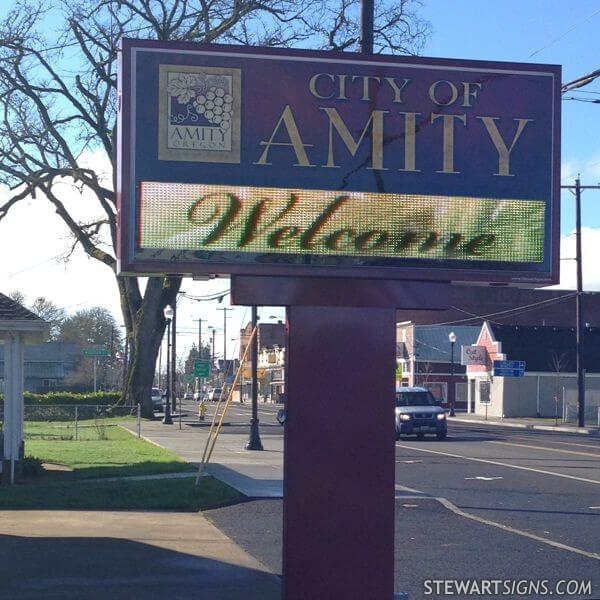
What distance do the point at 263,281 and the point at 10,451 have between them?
1139 cm

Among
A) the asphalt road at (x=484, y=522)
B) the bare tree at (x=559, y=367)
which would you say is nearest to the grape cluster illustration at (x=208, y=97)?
the asphalt road at (x=484, y=522)

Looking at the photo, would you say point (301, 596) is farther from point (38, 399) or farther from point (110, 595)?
point (38, 399)

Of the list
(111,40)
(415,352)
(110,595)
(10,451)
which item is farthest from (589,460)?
(415,352)

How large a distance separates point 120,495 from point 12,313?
4.58 meters

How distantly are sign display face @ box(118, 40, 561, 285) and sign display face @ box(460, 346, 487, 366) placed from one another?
60959 millimetres

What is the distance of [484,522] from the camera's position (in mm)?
13867

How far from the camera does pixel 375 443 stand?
24.7ft

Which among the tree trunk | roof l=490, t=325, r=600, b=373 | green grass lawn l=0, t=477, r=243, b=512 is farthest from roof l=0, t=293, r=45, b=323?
roof l=490, t=325, r=600, b=373

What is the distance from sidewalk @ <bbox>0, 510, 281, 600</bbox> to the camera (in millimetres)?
8914

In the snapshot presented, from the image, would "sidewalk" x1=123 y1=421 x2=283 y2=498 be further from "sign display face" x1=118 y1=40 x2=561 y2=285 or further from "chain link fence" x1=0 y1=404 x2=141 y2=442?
"sign display face" x1=118 y1=40 x2=561 y2=285

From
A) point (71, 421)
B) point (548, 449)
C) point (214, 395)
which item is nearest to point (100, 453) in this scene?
point (548, 449)

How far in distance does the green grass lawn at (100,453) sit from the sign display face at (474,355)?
37.1 metres

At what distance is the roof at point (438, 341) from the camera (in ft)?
260

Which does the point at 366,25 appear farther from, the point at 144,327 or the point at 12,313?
the point at 144,327
